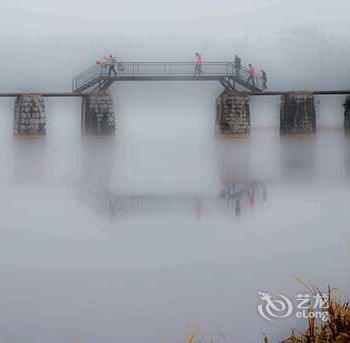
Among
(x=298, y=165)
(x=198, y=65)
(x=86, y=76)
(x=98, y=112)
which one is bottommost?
(x=298, y=165)

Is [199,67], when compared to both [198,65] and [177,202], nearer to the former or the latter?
[198,65]

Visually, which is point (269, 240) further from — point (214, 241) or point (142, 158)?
point (142, 158)

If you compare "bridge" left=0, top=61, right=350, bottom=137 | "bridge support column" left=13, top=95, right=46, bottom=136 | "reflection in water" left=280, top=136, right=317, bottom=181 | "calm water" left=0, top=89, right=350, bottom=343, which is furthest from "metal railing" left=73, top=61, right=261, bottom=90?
"bridge support column" left=13, top=95, right=46, bottom=136

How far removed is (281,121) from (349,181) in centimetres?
555

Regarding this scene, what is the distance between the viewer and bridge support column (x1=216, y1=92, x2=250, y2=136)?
11.0m

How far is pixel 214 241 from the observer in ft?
13.7

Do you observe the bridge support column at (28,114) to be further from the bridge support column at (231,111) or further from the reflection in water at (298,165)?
the reflection in water at (298,165)

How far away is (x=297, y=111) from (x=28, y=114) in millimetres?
3913

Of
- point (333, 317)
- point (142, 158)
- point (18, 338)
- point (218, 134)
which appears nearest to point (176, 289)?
point (18, 338)

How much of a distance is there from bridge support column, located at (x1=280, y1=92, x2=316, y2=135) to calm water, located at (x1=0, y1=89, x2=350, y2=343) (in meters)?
4.31

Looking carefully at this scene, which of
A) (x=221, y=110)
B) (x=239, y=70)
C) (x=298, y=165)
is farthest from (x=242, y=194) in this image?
(x=221, y=110)

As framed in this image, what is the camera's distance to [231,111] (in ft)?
36.2

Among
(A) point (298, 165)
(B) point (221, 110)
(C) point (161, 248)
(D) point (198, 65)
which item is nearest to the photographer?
(C) point (161, 248)

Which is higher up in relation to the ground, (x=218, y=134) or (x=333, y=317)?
(x=218, y=134)
